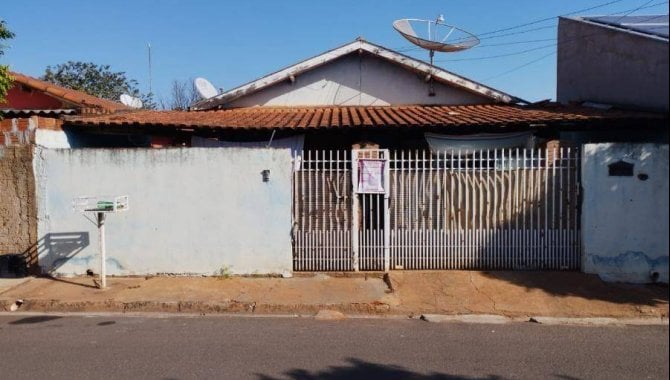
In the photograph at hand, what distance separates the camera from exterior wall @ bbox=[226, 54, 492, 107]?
1292cm

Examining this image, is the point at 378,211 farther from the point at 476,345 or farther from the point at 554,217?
the point at 476,345

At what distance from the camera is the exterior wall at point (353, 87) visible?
12922mm

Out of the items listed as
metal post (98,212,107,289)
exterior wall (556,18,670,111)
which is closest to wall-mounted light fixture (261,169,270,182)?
metal post (98,212,107,289)

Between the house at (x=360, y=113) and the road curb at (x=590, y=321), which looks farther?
the house at (x=360, y=113)

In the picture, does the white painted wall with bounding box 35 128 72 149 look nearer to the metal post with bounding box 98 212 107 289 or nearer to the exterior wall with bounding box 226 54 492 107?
the metal post with bounding box 98 212 107 289

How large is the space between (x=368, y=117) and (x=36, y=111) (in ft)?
22.5

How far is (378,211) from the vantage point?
28.0 feet

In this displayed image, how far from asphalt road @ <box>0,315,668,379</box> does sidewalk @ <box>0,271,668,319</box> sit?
0.44 m

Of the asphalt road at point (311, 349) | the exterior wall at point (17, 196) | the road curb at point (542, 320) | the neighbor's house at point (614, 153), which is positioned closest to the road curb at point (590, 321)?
the road curb at point (542, 320)

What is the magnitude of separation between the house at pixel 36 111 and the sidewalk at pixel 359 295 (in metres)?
2.25

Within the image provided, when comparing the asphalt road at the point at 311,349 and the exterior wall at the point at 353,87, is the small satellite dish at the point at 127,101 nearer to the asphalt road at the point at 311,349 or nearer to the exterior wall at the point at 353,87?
the exterior wall at the point at 353,87

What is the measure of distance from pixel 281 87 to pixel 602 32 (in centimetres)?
696

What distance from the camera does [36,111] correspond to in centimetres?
1130

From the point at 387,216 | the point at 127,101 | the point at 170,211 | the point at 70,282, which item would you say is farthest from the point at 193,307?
the point at 127,101
